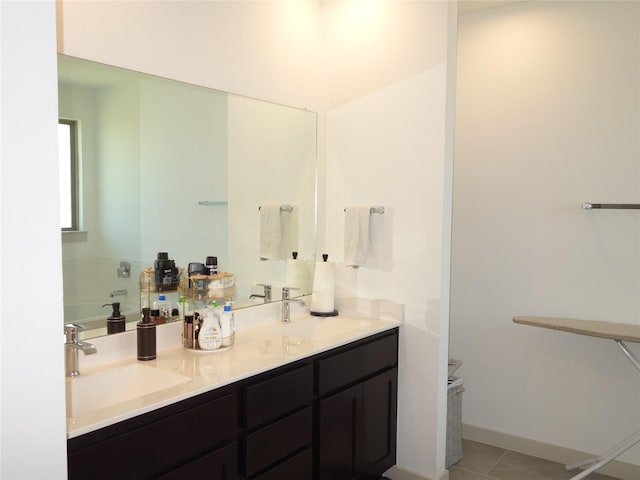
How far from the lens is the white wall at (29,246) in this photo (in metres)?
1.10

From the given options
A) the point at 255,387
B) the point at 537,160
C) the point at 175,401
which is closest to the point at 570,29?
the point at 537,160

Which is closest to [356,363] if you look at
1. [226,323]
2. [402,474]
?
[226,323]

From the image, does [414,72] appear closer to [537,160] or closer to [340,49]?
[340,49]

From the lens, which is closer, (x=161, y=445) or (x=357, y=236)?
(x=161, y=445)

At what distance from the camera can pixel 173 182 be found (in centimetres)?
228

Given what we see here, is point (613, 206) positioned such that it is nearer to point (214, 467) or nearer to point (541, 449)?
point (541, 449)

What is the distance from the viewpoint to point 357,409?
249 cm

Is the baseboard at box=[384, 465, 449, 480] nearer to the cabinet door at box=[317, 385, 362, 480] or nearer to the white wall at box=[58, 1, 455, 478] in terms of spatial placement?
the white wall at box=[58, 1, 455, 478]

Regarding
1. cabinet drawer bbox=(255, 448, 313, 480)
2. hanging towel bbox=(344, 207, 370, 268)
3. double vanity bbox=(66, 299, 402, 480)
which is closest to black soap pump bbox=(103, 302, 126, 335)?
double vanity bbox=(66, 299, 402, 480)

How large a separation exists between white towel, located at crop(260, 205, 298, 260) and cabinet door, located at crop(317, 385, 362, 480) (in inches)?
31.8

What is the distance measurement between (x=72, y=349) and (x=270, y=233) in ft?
4.06

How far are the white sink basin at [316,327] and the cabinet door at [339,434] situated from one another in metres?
0.33

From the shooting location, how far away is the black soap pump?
78.5 inches

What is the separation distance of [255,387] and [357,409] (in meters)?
0.75
